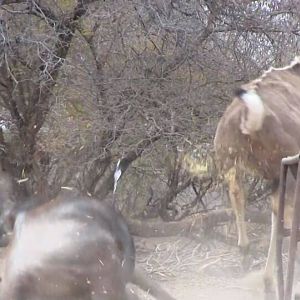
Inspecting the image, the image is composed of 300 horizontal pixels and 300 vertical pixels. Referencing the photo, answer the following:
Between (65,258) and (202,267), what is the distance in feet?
11.4

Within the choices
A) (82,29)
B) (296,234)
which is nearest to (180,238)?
(82,29)

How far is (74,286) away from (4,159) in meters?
4.22

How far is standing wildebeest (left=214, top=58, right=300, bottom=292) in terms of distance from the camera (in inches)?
185

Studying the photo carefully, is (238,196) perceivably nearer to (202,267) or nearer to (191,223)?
(202,267)

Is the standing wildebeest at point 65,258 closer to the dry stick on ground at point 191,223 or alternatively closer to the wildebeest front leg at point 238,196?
the wildebeest front leg at point 238,196

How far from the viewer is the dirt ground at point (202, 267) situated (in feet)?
18.0

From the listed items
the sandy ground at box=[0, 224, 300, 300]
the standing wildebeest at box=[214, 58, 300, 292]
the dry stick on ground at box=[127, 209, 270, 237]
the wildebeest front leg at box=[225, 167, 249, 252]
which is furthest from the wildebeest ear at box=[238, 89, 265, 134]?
the dry stick on ground at box=[127, 209, 270, 237]

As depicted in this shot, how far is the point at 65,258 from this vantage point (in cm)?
313

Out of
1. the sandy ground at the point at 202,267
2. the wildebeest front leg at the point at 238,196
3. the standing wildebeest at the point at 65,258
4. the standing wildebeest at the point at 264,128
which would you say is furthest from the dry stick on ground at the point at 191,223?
the standing wildebeest at the point at 65,258

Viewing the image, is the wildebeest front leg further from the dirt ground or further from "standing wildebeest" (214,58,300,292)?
the dirt ground

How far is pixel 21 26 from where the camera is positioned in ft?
22.1

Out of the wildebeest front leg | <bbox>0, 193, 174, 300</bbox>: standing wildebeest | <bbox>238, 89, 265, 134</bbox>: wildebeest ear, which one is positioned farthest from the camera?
the wildebeest front leg

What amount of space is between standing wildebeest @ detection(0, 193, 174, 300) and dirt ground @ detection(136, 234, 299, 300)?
6.63ft

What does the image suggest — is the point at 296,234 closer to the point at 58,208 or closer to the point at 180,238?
the point at 58,208
